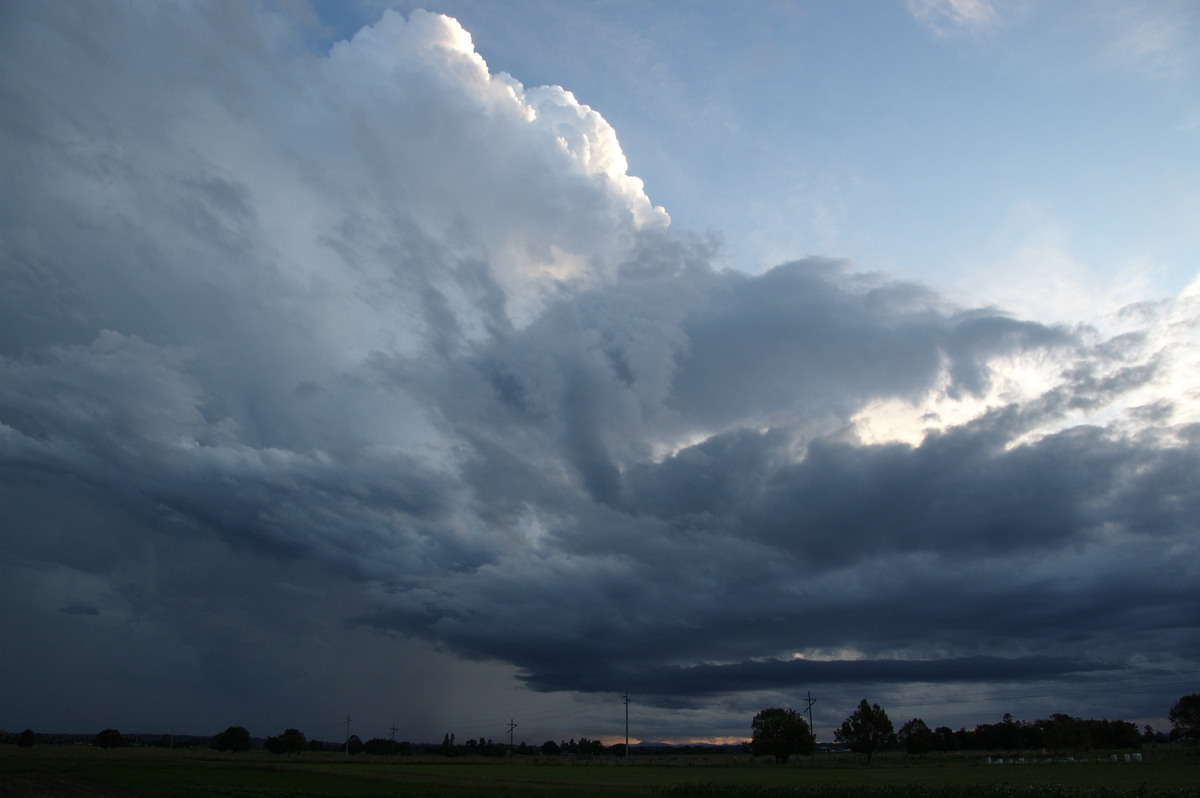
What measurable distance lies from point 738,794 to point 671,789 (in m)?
11.7

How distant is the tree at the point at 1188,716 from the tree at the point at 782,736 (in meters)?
117

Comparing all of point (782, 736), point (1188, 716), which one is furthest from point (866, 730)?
point (1188, 716)

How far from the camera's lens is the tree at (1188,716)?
193875 millimetres

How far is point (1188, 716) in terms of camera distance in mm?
195375

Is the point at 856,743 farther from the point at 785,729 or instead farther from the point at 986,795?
the point at 986,795

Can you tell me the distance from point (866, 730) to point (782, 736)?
29.9 m

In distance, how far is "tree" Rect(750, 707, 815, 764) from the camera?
519ft

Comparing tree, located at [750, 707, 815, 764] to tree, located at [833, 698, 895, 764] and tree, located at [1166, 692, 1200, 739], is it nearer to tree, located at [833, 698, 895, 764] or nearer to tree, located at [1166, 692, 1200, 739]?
tree, located at [833, 698, 895, 764]

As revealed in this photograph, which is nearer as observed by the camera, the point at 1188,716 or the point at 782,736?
the point at 782,736

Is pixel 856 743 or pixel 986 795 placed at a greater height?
pixel 986 795

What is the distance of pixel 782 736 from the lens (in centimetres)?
15925

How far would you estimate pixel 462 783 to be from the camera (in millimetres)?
79688

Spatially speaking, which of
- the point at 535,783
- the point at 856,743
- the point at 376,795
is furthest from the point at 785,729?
the point at 376,795

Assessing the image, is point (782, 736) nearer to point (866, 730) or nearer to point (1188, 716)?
point (866, 730)
